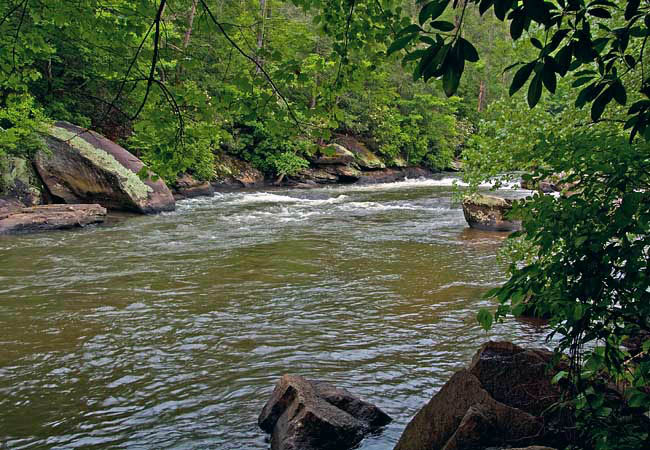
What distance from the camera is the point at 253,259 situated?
1108cm

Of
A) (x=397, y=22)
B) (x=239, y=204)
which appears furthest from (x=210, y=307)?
(x=239, y=204)

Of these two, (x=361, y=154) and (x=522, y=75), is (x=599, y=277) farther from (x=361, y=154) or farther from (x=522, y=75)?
(x=361, y=154)

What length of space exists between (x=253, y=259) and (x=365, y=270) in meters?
2.44

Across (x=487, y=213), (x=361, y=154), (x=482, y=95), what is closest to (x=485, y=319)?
(x=487, y=213)

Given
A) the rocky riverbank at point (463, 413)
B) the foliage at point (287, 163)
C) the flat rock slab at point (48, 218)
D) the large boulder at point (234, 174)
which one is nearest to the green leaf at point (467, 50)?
the rocky riverbank at point (463, 413)

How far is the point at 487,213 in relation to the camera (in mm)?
14688

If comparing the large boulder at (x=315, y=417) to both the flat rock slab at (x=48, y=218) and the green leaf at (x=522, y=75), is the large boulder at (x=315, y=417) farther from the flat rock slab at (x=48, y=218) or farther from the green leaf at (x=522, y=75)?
the flat rock slab at (x=48, y=218)

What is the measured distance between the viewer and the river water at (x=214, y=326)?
490cm

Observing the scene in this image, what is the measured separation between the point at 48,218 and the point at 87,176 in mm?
2925

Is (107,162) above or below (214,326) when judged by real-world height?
above

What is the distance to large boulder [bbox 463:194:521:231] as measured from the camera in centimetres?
1447

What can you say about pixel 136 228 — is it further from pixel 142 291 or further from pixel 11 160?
pixel 142 291

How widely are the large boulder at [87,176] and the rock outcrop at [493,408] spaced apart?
1367cm

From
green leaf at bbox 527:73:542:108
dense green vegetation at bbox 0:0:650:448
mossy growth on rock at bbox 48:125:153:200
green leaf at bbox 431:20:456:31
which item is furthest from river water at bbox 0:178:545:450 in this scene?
green leaf at bbox 431:20:456:31
